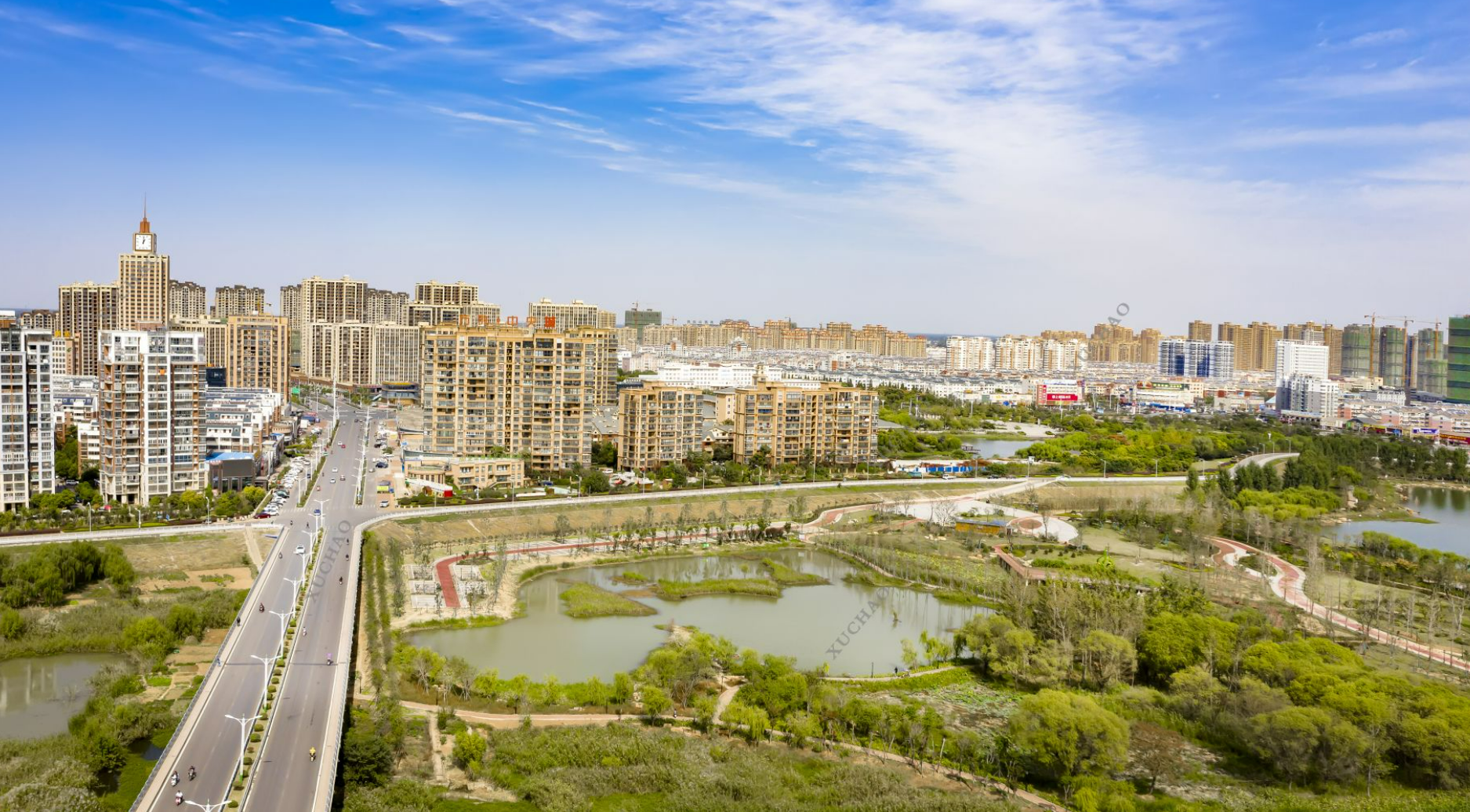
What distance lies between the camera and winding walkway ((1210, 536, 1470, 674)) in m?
10.8

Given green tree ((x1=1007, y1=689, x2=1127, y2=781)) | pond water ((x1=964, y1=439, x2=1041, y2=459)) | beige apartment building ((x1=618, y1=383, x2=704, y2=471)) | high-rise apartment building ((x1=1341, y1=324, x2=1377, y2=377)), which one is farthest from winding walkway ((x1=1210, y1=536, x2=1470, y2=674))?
high-rise apartment building ((x1=1341, y1=324, x2=1377, y2=377))

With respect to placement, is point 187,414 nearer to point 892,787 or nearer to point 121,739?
point 121,739

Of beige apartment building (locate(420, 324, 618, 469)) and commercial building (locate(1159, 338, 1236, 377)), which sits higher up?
commercial building (locate(1159, 338, 1236, 377))

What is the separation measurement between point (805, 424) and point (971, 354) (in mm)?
41829

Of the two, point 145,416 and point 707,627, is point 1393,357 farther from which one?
point 145,416

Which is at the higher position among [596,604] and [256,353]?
[256,353]

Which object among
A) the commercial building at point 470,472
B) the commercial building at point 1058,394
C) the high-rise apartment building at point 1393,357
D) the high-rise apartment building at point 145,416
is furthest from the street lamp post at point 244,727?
the high-rise apartment building at point 1393,357

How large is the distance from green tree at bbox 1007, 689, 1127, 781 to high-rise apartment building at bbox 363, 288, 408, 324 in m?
36.7

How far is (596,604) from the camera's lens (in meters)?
12.4

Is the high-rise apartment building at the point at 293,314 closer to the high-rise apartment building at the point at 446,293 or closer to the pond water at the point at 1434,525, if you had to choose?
the high-rise apartment building at the point at 446,293

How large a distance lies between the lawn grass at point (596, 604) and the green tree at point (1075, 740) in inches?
217

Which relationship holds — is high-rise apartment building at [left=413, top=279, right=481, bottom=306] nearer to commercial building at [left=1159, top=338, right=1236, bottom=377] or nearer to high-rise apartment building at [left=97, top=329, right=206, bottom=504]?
high-rise apartment building at [left=97, top=329, right=206, bottom=504]

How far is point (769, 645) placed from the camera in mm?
10992

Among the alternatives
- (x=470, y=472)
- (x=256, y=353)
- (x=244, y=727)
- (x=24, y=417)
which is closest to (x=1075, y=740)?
(x=244, y=727)
